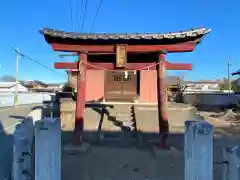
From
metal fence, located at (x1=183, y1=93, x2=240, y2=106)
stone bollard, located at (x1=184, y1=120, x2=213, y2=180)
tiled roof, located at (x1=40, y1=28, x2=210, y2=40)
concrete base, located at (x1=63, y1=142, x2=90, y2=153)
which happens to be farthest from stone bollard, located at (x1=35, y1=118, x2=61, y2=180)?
metal fence, located at (x1=183, y1=93, x2=240, y2=106)

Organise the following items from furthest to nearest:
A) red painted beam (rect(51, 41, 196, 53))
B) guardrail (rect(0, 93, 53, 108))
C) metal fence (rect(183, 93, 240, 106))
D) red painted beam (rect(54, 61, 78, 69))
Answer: guardrail (rect(0, 93, 53, 108)) → metal fence (rect(183, 93, 240, 106)) → red painted beam (rect(54, 61, 78, 69)) → red painted beam (rect(51, 41, 196, 53))

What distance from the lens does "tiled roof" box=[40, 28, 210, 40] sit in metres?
8.60

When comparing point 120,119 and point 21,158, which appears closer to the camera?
point 21,158

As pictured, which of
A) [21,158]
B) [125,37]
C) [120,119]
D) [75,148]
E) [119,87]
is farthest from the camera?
[119,87]

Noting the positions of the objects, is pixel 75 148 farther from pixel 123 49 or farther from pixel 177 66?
pixel 177 66

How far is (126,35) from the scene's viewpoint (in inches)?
344

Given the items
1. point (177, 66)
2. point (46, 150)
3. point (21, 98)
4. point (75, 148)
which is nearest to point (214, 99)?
point (177, 66)

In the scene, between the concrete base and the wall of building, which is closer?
the concrete base

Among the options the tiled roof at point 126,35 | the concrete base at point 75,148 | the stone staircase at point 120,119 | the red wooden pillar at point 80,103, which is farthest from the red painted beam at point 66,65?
the stone staircase at point 120,119

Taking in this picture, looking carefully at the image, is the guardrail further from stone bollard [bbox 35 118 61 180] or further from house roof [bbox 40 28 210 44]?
stone bollard [bbox 35 118 61 180]

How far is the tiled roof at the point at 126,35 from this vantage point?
8602 millimetres

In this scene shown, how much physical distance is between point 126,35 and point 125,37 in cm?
7

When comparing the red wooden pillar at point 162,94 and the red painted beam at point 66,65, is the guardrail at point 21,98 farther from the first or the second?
the red wooden pillar at point 162,94

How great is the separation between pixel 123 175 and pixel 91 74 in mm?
9830
